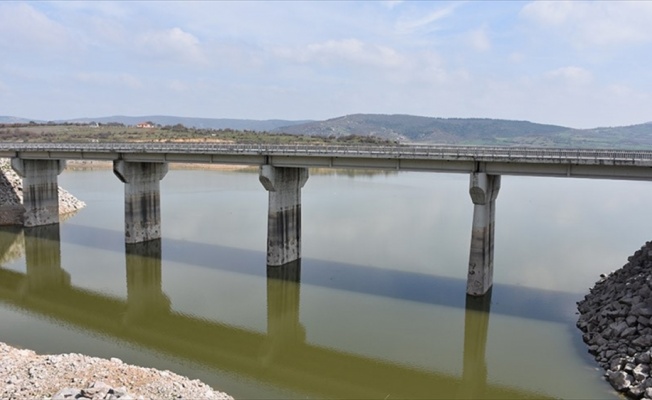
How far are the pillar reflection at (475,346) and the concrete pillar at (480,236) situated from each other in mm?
775

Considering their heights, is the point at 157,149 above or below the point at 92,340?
above

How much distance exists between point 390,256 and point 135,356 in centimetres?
2047

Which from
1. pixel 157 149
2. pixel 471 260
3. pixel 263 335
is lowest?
pixel 263 335

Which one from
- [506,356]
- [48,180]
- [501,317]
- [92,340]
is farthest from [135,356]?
[48,180]

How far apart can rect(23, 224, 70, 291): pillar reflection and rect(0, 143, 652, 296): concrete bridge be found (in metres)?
2.15

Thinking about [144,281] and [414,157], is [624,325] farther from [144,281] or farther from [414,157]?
[144,281]

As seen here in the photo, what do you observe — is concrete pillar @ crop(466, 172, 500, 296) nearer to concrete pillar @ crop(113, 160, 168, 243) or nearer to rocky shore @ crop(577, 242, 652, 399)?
rocky shore @ crop(577, 242, 652, 399)

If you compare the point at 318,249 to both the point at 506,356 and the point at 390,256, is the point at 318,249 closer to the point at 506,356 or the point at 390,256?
the point at 390,256

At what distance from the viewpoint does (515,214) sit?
54.5m

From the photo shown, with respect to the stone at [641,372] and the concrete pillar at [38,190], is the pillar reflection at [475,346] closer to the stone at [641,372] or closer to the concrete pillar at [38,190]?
the stone at [641,372]

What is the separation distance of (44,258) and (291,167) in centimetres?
2030

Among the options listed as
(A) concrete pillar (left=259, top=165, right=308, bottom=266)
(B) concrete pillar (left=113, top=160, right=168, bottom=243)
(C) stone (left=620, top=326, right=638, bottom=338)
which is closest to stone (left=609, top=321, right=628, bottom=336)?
(C) stone (left=620, top=326, right=638, bottom=338)

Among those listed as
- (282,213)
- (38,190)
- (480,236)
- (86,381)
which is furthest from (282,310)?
(38,190)

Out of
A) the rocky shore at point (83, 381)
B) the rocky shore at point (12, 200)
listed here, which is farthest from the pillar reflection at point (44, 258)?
the rocky shore at point (83, 381)
